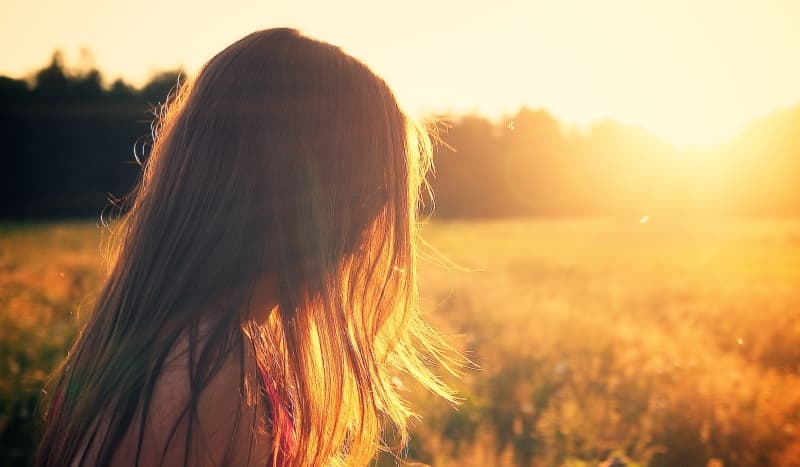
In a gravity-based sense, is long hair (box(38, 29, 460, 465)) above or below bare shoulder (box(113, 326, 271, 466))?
above

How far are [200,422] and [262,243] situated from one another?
36 centimetres

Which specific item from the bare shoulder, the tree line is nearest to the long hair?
the bare shoulder

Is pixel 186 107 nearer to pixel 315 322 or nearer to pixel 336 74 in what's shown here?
pixel 336 74

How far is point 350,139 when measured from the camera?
1.36 metres

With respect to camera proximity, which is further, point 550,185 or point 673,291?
point 550,185

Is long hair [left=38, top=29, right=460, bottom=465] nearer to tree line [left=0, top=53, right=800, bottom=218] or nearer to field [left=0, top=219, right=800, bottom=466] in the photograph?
field [left=0, top=219, right=800, bottom=466]

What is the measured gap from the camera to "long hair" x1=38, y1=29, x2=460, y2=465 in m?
1.08

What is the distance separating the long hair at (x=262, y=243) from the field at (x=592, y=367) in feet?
2.49

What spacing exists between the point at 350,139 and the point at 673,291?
9711 mm

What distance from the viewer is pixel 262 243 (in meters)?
1.20

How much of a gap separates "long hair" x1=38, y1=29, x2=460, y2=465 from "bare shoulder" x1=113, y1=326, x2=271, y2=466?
0.01 meters

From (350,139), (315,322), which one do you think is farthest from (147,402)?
(350,139)

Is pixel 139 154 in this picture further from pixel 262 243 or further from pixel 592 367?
pixel 262 243

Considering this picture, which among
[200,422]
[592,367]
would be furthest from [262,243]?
[592,367]
